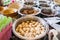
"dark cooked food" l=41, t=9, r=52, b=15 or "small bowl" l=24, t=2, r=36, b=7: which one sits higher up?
"small bowl" l=24, t=2, r=36, b=7

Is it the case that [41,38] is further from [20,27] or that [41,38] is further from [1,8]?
[1,8]

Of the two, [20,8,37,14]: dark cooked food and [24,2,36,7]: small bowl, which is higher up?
[24,2,36,7]: small bowl

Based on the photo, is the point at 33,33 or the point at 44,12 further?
the point at 44,12

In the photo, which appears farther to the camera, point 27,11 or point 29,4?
point 29,4

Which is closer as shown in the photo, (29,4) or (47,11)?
(47,11)

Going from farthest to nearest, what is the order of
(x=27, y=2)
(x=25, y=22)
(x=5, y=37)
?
1. (x=27, y=2)
2. (x=25, y=22)
3. (x=5, y=37)

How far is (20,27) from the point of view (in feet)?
3.12

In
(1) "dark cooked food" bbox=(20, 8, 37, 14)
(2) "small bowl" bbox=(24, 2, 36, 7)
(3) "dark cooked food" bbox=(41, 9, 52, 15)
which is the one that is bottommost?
(3) "dark cooked food" bbox=(41, 9, 52, 15)

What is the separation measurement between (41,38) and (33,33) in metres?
0.07

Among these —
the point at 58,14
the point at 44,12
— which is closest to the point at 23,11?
the point at 44,12

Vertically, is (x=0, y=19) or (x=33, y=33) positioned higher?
(x=0, y=19)

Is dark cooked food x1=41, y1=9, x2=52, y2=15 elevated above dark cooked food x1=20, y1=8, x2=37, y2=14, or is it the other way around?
dark cooked food x1=20, y1=8, x2=37, y2=14

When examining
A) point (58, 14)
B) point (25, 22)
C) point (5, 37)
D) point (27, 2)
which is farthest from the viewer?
point (27, 2)

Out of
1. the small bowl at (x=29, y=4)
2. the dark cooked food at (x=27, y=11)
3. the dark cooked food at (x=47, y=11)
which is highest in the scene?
the small bowl at (x=29, y=4)
